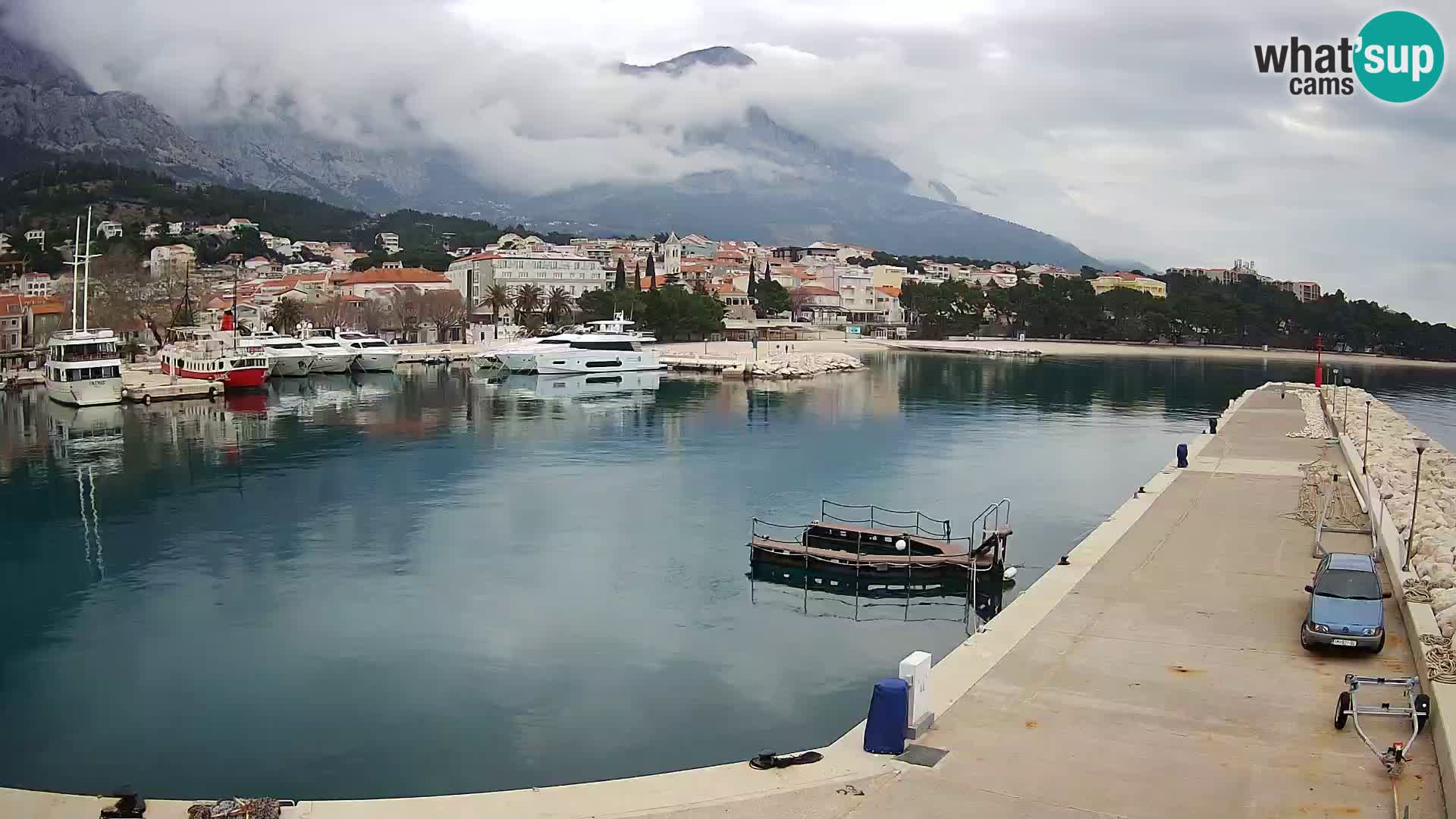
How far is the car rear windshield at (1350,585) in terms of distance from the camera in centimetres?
1400

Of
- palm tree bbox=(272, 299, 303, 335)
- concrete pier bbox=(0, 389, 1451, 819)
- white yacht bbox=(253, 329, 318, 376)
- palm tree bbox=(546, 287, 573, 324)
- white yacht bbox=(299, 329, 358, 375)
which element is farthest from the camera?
palm tree bbox=(546, 287, 573, 324)

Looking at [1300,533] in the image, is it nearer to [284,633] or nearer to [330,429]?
[284,633]

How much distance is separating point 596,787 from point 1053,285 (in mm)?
134156

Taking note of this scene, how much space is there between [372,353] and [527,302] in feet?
107

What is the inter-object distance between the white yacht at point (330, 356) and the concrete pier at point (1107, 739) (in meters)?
69.8

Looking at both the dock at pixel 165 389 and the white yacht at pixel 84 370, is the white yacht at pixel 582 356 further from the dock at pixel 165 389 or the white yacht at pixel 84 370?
the white yacht at pixel 84 370

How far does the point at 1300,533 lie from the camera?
831 inches

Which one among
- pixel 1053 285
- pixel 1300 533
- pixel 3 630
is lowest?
pixel 3 630

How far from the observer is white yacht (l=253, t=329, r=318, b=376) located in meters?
75.3

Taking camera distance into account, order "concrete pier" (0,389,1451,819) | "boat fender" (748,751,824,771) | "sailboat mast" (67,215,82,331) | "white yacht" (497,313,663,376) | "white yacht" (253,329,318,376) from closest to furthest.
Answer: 1. "concrete pier" (0,389,1451,819)
2. "boat fender" (748,751,824,771)
3. "sailboat mast" (67,215,82,331)
4. "white yacht" (253,329,318,376)
5. "white yacht" (497,313,663,376)

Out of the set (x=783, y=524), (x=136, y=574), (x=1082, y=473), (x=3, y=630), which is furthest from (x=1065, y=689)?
(x=1082, y=473)

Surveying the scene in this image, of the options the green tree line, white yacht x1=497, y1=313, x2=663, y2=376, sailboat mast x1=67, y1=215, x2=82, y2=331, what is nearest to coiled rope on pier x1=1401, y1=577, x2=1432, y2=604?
sailboat mast x1=67, y1=215, x2=82, y2=331

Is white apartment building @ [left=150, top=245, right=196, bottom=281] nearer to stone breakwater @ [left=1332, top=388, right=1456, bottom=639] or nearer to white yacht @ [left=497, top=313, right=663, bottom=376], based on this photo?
white yacht @ [left=497, top=313, right=663, bottom=376]

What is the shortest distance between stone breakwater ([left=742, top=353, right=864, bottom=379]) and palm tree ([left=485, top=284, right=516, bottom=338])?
3173 centimetres
